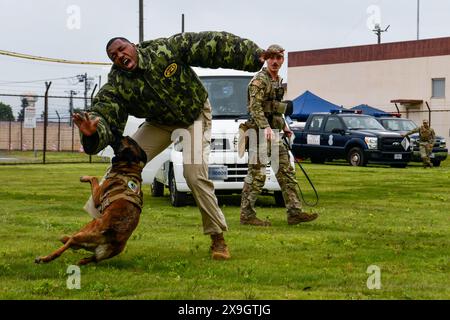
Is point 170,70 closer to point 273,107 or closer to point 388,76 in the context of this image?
point 273,107

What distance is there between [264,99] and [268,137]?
554mm

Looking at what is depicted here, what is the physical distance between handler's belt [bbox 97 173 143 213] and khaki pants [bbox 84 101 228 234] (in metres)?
0.61

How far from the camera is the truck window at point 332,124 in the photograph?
29531 mm

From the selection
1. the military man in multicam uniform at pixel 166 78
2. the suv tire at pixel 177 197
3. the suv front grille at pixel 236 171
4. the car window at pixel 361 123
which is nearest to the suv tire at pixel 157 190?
the suv tire at pixel 177 197

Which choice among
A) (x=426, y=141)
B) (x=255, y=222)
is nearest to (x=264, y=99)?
(x=255, y=222)

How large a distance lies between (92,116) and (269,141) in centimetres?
385

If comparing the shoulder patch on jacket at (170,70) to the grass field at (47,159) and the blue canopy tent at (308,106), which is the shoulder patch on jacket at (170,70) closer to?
the grass field at (47,159)

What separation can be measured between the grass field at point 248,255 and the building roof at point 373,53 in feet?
122

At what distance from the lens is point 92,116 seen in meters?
6.84

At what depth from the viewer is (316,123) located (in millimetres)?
30188

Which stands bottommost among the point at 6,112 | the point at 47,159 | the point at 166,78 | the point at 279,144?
the point at 47,159

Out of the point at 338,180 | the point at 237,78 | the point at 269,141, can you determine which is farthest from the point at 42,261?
the point at 338,180

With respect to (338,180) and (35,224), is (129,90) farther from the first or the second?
(338,180)

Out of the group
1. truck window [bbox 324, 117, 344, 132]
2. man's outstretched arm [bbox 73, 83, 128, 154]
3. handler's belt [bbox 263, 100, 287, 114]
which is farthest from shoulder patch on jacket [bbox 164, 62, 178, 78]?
truck window [bbox 324, 117, 344, 132]
